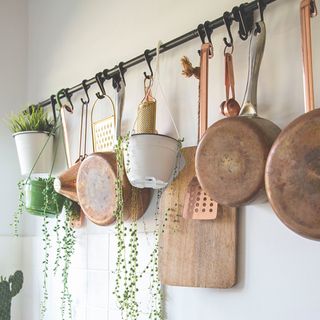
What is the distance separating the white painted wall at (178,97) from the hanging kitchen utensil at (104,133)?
4 centimetres

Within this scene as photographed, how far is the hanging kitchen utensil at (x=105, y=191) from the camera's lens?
1141 mm

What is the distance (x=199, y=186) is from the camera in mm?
1006

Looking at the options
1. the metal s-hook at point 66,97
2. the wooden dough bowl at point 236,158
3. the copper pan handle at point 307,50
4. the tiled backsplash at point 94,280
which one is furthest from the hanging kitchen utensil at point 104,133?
the copper pan handle at point 307,50

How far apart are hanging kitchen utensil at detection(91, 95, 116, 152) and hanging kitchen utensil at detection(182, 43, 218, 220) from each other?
36 centimetres

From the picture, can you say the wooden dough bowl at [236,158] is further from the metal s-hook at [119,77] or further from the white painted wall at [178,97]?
the metal s-hook at [119,77]

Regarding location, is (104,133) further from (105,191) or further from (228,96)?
(228,96)

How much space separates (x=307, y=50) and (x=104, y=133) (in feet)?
2.20

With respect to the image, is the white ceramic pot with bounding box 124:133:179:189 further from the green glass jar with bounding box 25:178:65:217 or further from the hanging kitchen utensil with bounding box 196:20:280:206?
the green glass jar with bounding box 25:178:65:217

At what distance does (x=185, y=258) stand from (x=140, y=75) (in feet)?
1.71

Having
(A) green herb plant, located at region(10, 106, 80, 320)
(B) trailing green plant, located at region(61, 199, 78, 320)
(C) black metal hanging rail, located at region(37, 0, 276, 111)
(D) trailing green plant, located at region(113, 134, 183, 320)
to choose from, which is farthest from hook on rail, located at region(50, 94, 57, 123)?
(D) trailing green plant, located at region(113, 134, 183, 320)

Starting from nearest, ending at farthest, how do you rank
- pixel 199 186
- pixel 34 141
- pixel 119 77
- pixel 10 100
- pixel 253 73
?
pixel 253 73 < pixel 199 186 < pixel 119 77 < pixel 34 141 < pixel 10 100

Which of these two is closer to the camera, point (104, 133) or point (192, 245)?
point (192, 245)

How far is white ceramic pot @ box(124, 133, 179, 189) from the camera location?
99 cm

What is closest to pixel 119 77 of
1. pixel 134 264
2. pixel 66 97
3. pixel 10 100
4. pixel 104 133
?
pixel 104 133
